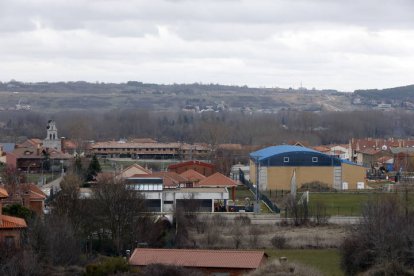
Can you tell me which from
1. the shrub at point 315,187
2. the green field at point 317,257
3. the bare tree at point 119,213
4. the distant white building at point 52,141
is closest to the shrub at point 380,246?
the green field at point 317,257


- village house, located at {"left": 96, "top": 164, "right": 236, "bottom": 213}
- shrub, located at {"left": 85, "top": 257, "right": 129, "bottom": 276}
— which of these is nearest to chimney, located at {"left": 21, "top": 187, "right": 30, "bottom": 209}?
village house, located at {"left": 96, "top": 164, "right": 236, "bottom": 213}

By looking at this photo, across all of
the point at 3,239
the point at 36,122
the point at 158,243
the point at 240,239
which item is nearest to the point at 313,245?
the point at 240,239

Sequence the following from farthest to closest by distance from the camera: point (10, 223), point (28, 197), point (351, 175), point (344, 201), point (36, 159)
Result: point (36, 159) < point (351, 175) < point (344, 201) < point (28, 197) < point (10, 223)

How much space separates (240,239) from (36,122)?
8313cm

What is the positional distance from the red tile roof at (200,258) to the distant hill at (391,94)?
167 metres

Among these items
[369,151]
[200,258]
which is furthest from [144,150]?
[200,258]

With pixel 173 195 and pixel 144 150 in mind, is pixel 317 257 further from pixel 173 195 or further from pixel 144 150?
pixel 144 150

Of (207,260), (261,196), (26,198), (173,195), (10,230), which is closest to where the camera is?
(207,260)

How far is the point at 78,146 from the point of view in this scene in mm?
73312

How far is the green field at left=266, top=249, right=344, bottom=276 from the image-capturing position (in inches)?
875

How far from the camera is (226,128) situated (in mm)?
94625

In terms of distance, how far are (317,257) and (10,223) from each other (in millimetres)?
7376

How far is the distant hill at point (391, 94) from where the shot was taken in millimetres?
186375

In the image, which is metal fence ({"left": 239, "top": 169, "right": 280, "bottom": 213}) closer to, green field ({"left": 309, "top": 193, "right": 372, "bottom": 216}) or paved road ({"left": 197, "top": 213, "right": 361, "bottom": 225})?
green field ({"left": 309, "top": 193, "right": 372, "bottom": 216})
